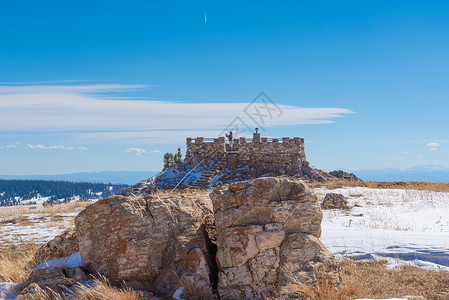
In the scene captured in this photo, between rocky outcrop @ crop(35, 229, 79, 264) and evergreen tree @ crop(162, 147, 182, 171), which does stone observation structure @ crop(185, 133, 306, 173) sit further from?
rocky outcrop @ crop(35, 229, 79, 264)

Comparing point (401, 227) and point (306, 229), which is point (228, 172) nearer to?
A: point (401, 227)

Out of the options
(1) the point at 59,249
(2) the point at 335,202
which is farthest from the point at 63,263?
(2) the point at 335,202

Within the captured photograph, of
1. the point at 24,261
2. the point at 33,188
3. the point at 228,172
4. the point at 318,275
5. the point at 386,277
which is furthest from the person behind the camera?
the point at 33,188

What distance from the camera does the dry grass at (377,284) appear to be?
6055 millimetres

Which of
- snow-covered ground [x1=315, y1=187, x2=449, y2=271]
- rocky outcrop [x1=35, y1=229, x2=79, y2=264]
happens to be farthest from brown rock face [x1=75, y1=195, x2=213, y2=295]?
snow-covered ground [x1=315, y1=187, x2=449, y2=271]

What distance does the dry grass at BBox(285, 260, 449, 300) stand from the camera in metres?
6.05

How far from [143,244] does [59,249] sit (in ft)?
7.42

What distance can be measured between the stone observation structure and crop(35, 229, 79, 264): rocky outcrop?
1049 inches

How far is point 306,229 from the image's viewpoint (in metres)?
6.93

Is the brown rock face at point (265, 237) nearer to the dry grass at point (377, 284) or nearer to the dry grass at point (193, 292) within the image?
the dry grass at point (193, 292)

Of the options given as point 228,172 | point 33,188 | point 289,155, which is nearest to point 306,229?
point 228,172

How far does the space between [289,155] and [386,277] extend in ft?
92.3

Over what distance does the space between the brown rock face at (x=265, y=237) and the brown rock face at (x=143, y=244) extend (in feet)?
2.19

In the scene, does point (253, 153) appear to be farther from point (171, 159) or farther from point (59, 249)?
point (59, 249)
